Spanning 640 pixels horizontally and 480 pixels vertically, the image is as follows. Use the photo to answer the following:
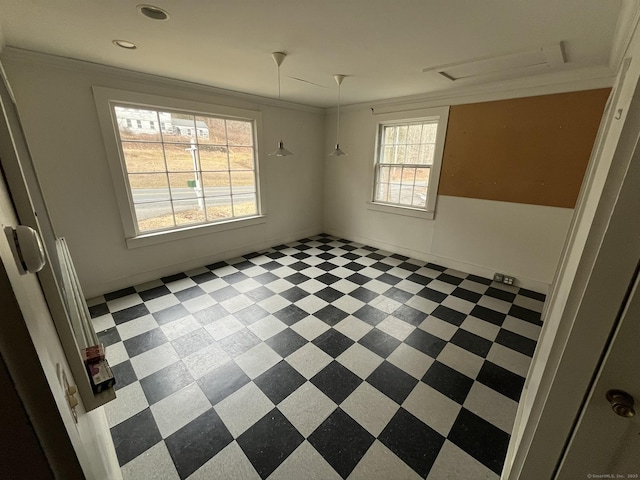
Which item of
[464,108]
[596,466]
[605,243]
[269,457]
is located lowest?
[269,457]

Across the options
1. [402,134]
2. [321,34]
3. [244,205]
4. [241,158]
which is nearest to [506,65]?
[402,134]

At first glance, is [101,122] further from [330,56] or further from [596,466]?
[596,466]

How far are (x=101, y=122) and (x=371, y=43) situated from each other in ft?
8.70

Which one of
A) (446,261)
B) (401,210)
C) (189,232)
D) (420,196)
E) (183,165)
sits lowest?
(446,261)

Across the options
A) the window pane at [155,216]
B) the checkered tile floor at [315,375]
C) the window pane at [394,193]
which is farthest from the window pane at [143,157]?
the window pane at [394,193]

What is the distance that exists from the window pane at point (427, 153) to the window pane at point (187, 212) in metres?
3.18

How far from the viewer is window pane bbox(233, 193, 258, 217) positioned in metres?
3.93

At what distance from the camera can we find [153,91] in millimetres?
2805

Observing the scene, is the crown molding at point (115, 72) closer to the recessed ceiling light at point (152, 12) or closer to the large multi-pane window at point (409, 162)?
the recessed ceiling light at point (152, 12)

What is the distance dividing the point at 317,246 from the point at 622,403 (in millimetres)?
3985

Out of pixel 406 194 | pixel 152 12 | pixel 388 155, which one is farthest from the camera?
pixel 388 155

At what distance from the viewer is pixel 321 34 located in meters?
1.77

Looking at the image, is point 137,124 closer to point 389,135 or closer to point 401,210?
point 389,135

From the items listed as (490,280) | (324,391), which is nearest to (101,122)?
(324,391)
